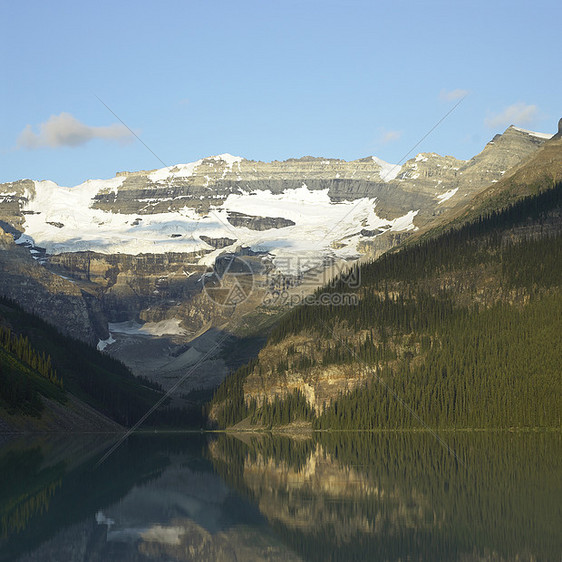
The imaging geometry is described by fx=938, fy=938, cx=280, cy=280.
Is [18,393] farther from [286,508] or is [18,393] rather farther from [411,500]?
[411,500]

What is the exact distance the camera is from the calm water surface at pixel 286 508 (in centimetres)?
5322

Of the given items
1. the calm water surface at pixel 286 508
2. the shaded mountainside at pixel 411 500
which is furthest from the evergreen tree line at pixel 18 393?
the shaded mountainside at pixel 411 500

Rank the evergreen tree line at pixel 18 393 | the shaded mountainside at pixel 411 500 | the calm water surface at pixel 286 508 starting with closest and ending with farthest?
1. the calm water surface at pixel 286 508
2. the shaded mountainside at pixel 411 500
3. the evergreen tree line at pixel 18 393

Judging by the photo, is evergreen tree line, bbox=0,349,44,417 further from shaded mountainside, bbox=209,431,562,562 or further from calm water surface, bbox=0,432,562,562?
shaded mountainside, bbox=209,431,562,562

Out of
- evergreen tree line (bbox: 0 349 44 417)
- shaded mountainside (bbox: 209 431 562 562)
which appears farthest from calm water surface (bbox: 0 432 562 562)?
evergreen tree line (bbox: 0 349 44 417)

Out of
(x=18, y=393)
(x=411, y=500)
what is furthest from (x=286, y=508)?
(x=18, y=393)

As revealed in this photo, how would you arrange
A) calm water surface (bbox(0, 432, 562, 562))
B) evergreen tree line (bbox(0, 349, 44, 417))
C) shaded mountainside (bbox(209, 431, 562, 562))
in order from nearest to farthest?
calm water surface (bbox(0, 432, 562, 562))
shaded mountainside (bbox(209, 431, 562, 562))
evergreen tree line (bbox(0, 349, 44, 417))

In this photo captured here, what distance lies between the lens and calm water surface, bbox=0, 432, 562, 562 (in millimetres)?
53219

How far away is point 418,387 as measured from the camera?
194m

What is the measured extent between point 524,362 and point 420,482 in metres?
103

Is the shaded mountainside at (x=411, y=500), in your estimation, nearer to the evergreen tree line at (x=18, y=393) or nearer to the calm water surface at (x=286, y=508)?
the calm water surface at (x=286, y=508)

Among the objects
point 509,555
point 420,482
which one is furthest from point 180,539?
point 420,482

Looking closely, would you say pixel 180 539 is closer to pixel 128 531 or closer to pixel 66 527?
pixel 128 531

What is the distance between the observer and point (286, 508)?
229 ft
